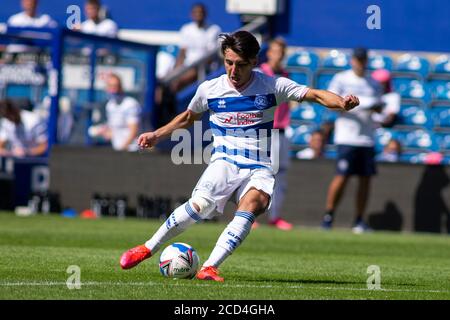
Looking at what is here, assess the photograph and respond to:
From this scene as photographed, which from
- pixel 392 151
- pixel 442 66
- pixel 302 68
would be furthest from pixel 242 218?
pixel 442 66

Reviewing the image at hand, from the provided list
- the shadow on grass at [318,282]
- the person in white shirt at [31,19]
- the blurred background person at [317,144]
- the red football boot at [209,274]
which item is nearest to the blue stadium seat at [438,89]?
the blurred background person at [317,144]

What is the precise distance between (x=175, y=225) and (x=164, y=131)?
0.80m

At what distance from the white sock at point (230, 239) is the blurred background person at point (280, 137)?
7.65 metres

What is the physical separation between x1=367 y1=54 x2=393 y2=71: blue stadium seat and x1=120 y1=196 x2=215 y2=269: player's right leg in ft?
49.0

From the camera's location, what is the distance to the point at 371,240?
50.4ft

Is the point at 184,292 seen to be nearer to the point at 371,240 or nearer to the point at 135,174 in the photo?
the point at 371,240

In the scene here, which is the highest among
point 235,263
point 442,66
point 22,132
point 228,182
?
point 442,66

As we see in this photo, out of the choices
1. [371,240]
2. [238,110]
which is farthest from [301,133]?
[238,110]

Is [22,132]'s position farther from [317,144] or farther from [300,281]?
[300,281]

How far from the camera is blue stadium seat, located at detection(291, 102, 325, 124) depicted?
920 inches

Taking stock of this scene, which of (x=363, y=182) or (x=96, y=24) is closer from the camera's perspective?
(x=363, y=182)

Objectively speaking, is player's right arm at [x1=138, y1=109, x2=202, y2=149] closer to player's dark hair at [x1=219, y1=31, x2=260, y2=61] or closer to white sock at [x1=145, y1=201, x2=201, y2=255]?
white sock at [x1=145, y1=201, x2=201, y2=255]

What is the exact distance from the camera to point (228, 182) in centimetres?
898

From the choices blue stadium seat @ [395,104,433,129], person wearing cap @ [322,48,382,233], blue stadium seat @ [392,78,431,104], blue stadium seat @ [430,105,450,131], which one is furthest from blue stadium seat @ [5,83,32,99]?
blue stadium seat @ [430,105,450,131]
